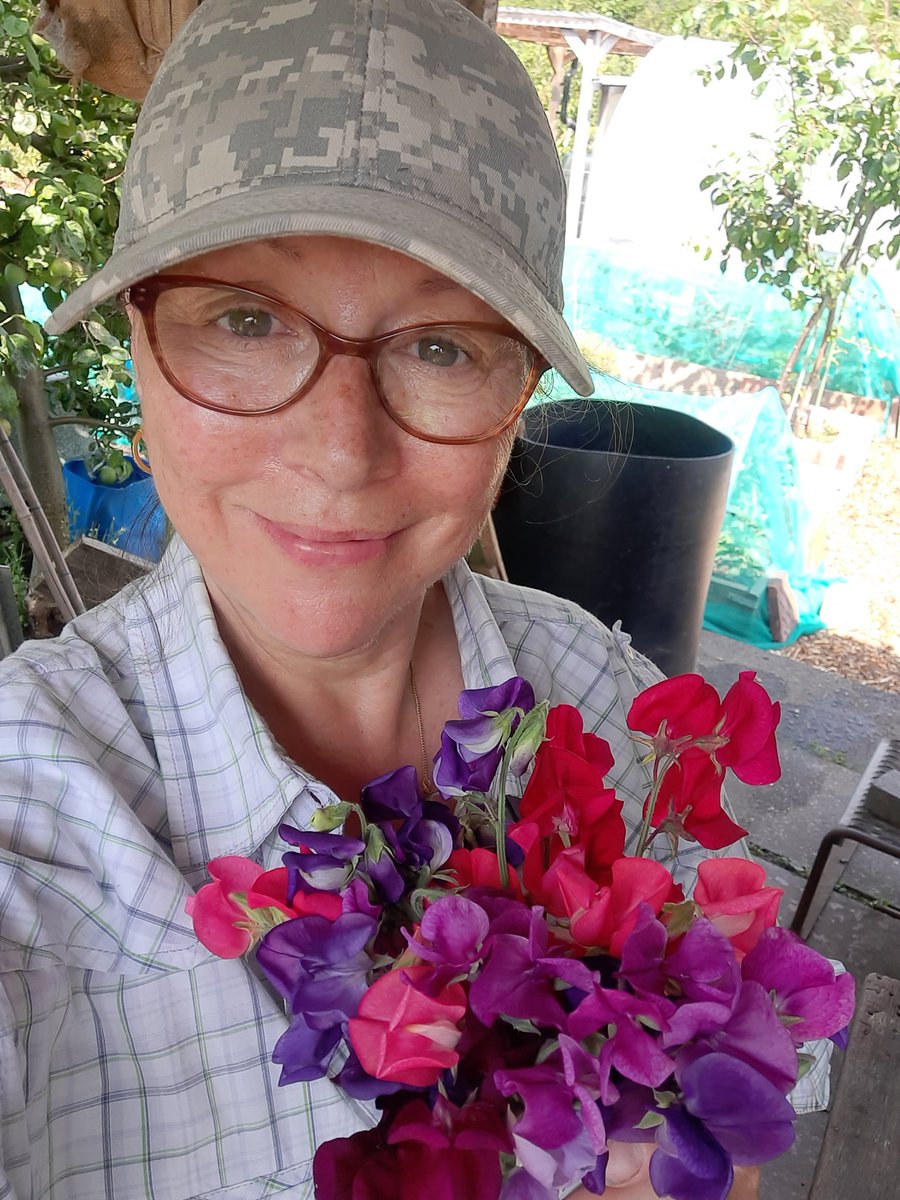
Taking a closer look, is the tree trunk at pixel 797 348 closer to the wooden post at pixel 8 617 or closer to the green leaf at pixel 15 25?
the green leaf at pixel 15 25

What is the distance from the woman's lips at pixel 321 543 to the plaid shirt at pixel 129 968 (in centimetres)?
21

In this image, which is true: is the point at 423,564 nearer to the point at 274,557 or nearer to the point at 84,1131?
the point at 274,557

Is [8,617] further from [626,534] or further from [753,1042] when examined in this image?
[753,1042]

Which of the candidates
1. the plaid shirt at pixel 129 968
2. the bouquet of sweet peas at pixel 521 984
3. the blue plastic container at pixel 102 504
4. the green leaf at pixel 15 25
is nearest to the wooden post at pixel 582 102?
the blue plastic container at pixel 102 504

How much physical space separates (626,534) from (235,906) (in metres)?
2.40

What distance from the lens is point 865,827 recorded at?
2.52m

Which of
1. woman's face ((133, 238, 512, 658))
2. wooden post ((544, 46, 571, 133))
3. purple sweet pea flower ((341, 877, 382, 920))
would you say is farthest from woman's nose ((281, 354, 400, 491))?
wooden post ((544, 46, 571, 133))

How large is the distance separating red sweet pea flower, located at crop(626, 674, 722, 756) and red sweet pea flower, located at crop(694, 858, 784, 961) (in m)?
0.10

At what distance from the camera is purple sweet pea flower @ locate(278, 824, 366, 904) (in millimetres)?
560

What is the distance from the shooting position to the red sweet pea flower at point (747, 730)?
2.18ft

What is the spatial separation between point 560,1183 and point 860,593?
17.7 feet

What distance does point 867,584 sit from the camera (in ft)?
17.9

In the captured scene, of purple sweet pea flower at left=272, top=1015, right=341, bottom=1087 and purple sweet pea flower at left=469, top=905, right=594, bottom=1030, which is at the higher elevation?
purple sweet pea flower at left=469, top=905, right=594, bottom=1030

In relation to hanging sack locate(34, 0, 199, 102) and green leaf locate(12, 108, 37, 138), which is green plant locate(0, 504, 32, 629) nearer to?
green leaf locate(12, 108, 37, 138)
